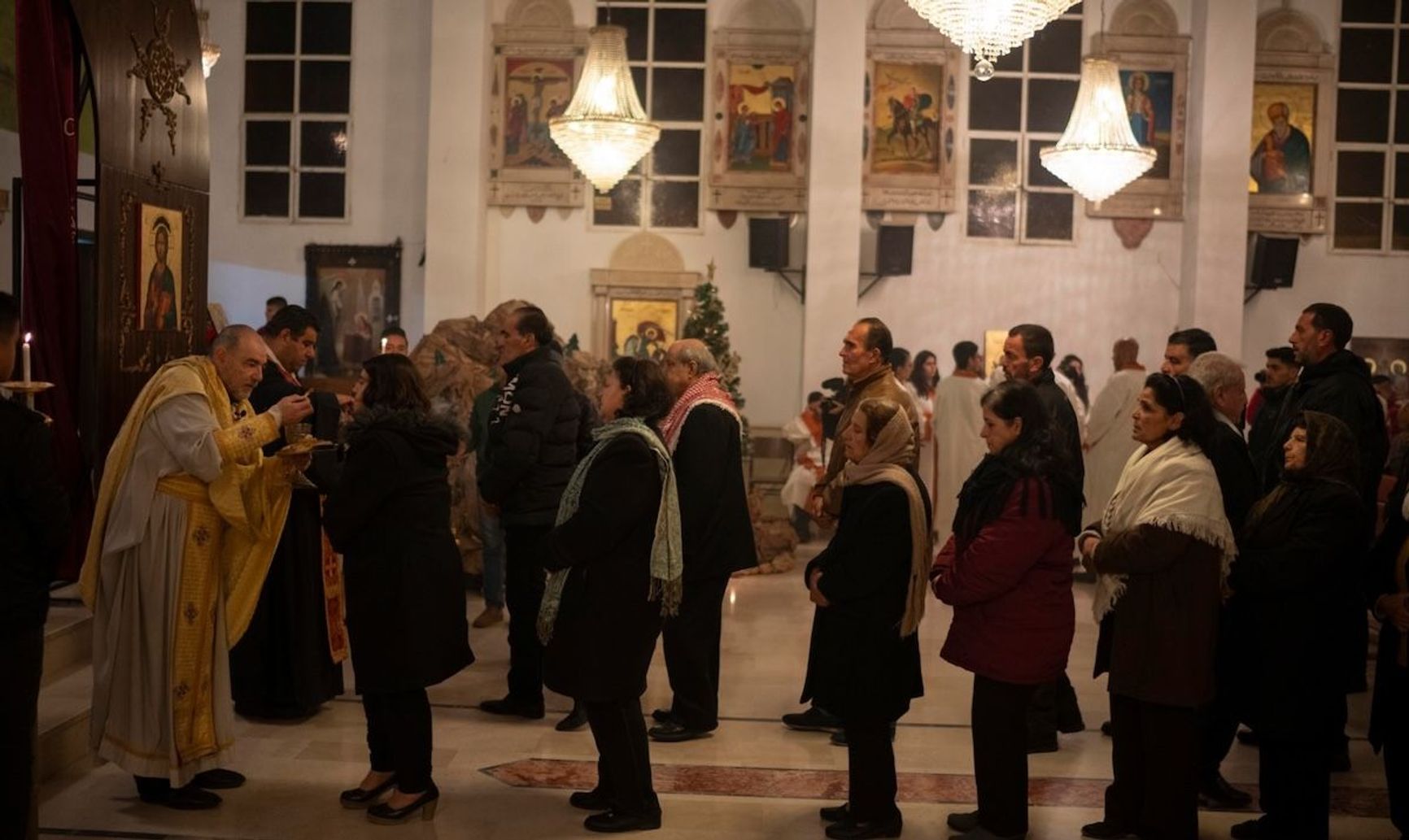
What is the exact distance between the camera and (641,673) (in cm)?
498

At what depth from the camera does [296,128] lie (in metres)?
16.2

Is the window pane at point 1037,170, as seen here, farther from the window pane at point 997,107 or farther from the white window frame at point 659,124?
the white window frame at point 659,124

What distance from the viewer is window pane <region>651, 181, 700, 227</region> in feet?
52.4

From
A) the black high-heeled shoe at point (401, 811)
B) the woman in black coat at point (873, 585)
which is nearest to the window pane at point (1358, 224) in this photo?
the woman in black coat at point (873, 585)

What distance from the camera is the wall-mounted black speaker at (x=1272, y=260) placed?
15.3m

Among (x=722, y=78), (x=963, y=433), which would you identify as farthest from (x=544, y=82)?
(x=963, y=433)

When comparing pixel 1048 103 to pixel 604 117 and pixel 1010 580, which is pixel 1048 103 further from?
pixel 1010 580

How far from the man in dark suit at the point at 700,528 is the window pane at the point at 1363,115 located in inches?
473

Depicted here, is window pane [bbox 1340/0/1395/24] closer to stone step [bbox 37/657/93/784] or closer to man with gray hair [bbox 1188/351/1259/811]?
man with gray hair [bbox 1188/351/1259/811]

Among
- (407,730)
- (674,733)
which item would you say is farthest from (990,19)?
(407,730)

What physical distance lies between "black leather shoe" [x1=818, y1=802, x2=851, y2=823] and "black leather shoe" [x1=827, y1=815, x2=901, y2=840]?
0.47 ft

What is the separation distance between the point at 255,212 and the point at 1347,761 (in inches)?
525

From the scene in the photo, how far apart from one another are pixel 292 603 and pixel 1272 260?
12208mm

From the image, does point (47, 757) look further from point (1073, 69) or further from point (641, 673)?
point (1073, 69)
